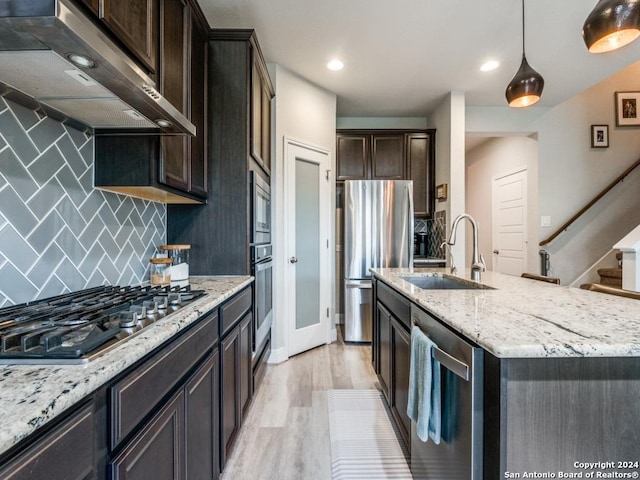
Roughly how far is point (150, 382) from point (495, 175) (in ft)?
19.3

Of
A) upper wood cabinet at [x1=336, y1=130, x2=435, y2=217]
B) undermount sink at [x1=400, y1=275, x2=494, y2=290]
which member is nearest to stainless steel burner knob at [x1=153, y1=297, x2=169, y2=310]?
undermount sink at [x1=400, y1=275, x2=494, y2=290]

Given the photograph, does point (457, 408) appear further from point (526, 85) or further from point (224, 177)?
point (526, 85)

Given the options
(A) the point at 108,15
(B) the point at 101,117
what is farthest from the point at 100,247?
(A) the point at 108,15

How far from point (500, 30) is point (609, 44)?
45.5 inches

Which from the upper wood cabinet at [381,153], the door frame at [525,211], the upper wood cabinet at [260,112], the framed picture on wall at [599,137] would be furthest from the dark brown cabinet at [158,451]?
the framed picture on wall at [599,137]

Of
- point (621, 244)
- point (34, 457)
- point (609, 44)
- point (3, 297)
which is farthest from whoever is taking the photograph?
point (621, 244)

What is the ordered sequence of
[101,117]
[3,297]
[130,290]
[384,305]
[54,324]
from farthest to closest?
[384,305], [130,290], [101,117], [3,297], [54,324]

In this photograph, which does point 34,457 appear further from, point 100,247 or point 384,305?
point 384,305

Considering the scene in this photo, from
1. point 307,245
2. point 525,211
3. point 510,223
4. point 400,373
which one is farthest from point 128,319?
point 510,223

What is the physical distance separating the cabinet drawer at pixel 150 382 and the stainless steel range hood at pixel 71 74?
2.61 ft

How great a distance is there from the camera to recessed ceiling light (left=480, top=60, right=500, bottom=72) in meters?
3.02

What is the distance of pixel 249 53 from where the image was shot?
2.16 meters

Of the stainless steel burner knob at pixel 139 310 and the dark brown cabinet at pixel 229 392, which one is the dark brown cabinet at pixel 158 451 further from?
the dark brown cabinet at pixel 229 392

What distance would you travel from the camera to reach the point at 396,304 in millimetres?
1778
